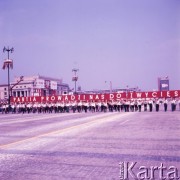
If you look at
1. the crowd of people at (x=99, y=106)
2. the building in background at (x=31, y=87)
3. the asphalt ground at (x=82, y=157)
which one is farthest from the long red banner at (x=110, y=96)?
the building in background at (x=31, y=87)

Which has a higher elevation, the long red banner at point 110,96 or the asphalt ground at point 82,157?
the long red banner at point 110,96

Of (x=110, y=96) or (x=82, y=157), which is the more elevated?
(x=110, y=96)

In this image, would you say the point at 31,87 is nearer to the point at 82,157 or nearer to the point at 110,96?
the point at 110,96

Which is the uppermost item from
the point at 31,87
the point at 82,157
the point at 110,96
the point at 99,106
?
the point at 31,87

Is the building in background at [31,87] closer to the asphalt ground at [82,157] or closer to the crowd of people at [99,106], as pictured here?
the crowd of people at [99,106]

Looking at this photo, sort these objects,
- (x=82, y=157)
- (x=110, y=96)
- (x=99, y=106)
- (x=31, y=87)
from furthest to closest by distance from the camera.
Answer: (x=31, y=87), (x=110, y=96), (x=99, y=106), (x=82, y=157)

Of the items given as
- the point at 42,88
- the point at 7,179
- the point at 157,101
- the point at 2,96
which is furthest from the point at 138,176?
the point at 2,96

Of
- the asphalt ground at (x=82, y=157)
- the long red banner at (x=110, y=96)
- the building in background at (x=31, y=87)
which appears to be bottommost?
the asphalt ground at (x=82, y=157)

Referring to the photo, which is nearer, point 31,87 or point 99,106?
point 99,106

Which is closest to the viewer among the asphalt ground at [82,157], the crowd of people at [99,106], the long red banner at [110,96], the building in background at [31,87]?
the asphalt ground at [82,157]

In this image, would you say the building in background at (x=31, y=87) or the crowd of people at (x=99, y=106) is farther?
the building in background at (x=31, y=87)

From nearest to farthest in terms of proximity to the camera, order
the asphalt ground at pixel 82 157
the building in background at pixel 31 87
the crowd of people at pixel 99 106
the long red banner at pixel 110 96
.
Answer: the asphalt ground at pixel 82 157
the crowd of people at pixel 99 106
the long red banner at pixel 110 96
the building in background at pixel 31 87

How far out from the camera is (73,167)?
280 inches

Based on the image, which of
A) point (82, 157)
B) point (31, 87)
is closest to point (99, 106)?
point (82, 157)
